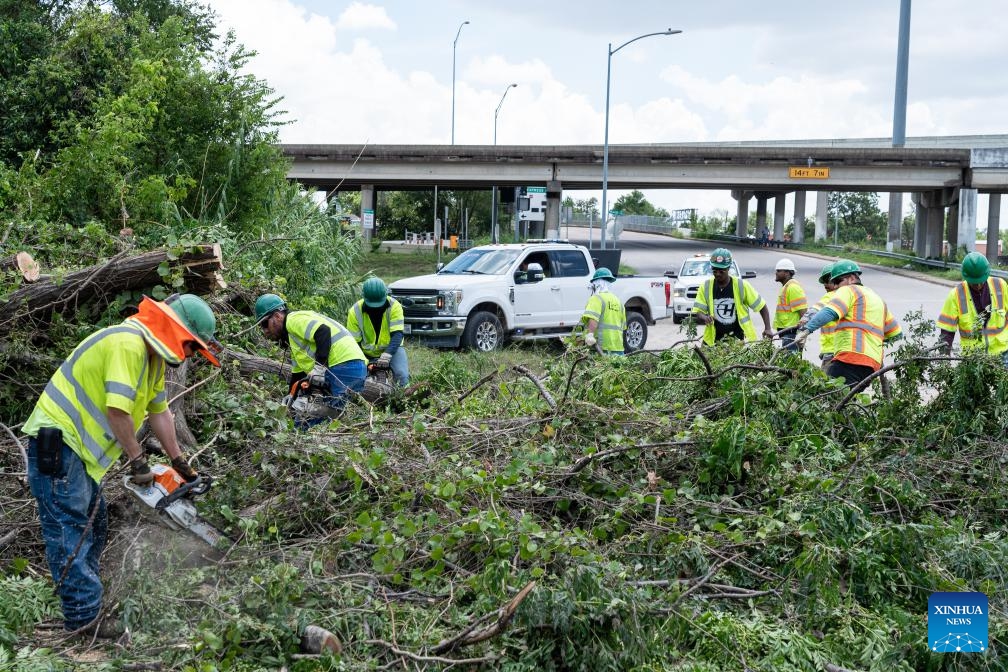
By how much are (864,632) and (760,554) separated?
0.77 m

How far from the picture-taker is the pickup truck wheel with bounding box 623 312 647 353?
1606 centimetres

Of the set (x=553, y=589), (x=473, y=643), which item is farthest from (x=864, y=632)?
(x=473, y=643)

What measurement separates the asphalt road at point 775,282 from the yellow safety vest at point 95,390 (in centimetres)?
806

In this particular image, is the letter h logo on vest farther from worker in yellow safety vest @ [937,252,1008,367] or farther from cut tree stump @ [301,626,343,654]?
worker in yellow safety vest @ [937,252,1008,367]

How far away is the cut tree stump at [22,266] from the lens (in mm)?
7473

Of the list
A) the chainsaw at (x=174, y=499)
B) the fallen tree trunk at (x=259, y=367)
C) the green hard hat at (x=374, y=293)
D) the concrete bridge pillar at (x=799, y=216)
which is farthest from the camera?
the concrete bridge pillar at (x=799, y=216)

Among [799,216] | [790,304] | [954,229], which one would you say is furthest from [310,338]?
[799,216]

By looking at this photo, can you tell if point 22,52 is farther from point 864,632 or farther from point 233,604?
point 864,632

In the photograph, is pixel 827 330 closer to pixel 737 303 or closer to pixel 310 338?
pixel 737 303

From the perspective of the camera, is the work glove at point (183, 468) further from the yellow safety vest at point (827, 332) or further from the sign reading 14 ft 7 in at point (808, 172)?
the sign reading 14 ft 7 in at point (808, 172)

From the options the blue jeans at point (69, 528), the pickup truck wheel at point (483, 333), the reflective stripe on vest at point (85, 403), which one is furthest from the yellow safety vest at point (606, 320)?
the blue jeans at point (69, 528)

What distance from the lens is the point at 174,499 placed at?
489 cm

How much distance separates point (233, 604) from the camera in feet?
14.8

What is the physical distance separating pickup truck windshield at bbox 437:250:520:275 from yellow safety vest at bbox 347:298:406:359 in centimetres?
589
